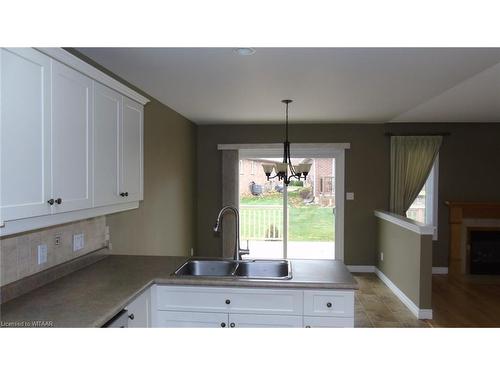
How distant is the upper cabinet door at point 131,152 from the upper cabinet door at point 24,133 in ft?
2.53

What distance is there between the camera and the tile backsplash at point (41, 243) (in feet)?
5.86

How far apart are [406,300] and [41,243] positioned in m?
3.80

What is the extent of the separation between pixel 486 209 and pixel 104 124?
18.5 feet

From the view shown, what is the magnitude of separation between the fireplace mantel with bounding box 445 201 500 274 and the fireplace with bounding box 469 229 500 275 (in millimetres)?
179

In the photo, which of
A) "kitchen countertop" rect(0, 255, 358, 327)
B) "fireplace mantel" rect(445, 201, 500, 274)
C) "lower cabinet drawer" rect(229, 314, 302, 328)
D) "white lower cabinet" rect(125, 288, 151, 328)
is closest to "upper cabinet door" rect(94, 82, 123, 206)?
"kitchen countertop" rect(0, 255, 358, 327)

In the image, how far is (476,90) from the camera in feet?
11.6

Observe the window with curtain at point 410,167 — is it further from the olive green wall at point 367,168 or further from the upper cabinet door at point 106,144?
the upper cabinet door at point 106,144

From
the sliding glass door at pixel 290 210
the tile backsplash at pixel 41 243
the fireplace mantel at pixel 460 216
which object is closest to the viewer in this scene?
the tile backsplash at pixel 41 243

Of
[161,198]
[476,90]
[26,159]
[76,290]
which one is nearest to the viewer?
[26,159]

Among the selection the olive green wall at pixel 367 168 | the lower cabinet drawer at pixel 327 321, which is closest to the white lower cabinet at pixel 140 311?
the lower cabinet drawer at pixel 327 321

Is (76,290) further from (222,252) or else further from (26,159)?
(222,252)

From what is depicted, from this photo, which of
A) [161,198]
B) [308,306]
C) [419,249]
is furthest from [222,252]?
[308,306]

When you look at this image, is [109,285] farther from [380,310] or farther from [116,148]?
[380,310]

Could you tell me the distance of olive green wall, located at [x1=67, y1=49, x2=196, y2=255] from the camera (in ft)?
11.0
